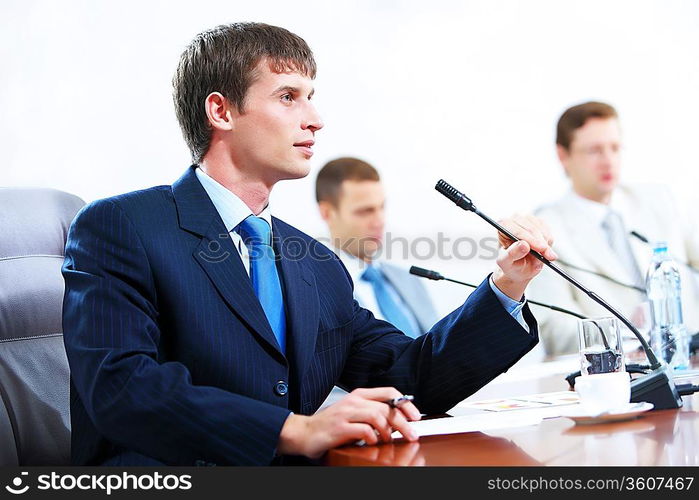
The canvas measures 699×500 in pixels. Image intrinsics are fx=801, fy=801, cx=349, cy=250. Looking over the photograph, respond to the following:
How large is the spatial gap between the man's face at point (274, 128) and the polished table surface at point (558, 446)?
2.26 feet

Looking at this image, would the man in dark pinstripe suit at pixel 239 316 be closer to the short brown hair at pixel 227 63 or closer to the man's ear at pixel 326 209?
the short brown hair at pixel 227 63

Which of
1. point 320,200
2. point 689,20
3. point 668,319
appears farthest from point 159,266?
point 689,20

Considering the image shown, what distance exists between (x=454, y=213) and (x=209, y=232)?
279cm

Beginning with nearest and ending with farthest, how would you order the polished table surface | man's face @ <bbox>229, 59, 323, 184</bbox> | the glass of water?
the polished table surface → the glass of water → man's face @ <bbox>229, 59, 323, 184</bbox>

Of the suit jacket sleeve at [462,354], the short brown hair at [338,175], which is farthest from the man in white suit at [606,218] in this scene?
the suit jacket sleeve at [462,354]

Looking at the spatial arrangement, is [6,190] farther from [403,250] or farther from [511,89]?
[511,89]

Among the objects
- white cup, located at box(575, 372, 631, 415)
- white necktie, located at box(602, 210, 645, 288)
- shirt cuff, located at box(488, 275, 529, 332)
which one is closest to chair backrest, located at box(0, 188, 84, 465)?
shirt cuff, located at box(488, 275, 529, 332)

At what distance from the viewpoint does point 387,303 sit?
395 centimetres

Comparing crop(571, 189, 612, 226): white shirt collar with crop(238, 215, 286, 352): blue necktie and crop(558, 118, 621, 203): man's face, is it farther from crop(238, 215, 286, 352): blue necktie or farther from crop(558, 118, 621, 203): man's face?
crop(238, 215, 286, 352): blue necktie

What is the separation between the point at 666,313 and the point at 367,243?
197 centimetres

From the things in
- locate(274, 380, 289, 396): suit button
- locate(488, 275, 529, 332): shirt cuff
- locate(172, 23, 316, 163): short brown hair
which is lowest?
locate(274, 380, 289, 396): suit button

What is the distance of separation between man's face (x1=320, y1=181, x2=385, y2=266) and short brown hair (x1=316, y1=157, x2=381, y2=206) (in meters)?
0.07

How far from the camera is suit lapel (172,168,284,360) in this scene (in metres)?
1.30

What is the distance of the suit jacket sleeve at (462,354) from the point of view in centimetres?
138
